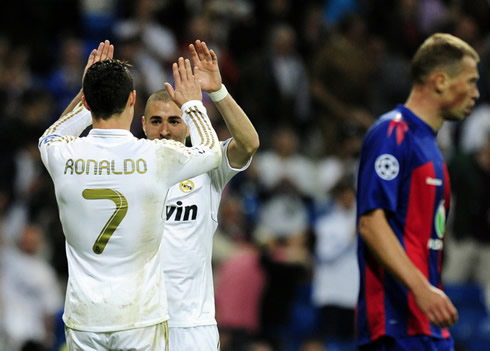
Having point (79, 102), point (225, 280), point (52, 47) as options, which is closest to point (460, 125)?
point (225, 280)

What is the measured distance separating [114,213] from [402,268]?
154cm

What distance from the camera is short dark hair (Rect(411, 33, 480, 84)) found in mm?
5453

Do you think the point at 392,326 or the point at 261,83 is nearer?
the point at 392,326

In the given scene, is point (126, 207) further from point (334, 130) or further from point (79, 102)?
point (334, 130)

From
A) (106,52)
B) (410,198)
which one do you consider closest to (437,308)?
(410,198)

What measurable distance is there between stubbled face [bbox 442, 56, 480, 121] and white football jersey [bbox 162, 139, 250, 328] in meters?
1.32

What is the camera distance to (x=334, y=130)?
12914 millimetres

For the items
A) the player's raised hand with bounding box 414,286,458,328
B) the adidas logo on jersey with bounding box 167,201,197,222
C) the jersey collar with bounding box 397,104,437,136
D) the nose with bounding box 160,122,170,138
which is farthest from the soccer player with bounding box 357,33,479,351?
the nose with bounding box 160,122,170,138

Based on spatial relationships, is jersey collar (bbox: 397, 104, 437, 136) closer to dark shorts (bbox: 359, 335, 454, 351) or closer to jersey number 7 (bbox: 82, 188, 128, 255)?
dark shorts (bbox: 359, 335, 454, 351)

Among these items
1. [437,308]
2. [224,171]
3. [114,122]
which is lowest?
[437,308]

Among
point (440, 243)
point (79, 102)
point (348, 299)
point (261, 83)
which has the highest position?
point (261, 83)

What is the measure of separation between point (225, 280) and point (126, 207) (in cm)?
572

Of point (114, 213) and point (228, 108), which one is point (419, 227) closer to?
point (228, 108)

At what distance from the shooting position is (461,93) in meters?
5.45
